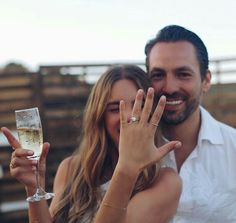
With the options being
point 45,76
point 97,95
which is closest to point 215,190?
point 97,95

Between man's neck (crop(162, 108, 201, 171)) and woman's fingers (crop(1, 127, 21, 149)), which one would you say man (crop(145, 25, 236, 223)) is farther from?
woman's fingers (crop(1, 127, 21, 149))

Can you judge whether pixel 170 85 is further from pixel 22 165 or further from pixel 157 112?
pixel 22 165

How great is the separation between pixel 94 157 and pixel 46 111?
9.77ft

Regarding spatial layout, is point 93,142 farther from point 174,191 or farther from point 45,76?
point 45,76

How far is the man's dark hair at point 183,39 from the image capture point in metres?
2.84

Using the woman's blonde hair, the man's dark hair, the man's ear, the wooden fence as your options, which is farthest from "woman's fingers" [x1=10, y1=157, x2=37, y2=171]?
the wooden fence

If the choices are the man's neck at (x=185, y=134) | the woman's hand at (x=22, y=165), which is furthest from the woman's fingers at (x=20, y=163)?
the man's neck at (x=185, y=134)

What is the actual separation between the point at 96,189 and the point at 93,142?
23 centimetres

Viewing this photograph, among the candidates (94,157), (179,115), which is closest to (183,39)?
(179,115)

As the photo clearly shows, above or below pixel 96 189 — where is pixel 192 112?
above

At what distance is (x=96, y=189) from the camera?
2527 millimetres

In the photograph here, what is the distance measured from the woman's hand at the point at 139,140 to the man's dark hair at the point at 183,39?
1004 mm

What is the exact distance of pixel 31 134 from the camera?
2.18 m

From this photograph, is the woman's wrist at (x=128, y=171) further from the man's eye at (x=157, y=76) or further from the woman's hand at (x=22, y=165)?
the man's eye at (x=157, y=76)
